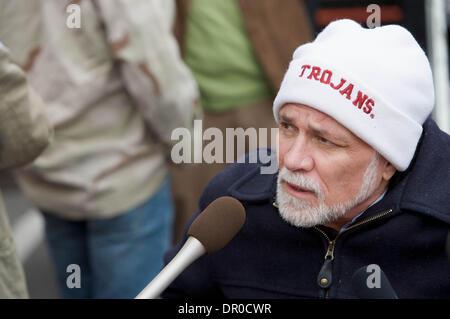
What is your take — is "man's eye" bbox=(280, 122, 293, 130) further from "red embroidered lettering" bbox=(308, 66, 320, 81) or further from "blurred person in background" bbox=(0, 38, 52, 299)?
"blurred person in background" bbox=(0, 38, 52, 299)

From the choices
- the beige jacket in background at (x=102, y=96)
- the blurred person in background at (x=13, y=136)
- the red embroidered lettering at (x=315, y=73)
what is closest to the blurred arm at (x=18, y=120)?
the blurred person in background at (x=13, y=136)

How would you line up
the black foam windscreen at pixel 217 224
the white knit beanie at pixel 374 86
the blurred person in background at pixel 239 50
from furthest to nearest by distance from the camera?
1. the blurred person in background at pixel 239 50
2. the white knit beanie at pixel 374 86
3. the black foam windscreen at pixel 217 224

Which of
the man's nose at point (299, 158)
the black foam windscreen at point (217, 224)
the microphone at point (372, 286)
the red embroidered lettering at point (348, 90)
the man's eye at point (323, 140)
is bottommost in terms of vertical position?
the microphone at point (372, 286)

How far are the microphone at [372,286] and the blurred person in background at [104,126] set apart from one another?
1.61 meters

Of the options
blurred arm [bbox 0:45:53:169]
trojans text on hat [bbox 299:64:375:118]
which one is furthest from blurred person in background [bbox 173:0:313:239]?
trojans text on hat [bbox 299:64:375:118]

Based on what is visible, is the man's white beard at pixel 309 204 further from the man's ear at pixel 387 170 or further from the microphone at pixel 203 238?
the microphone at pixel 203 238

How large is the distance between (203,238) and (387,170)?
64 centimetres

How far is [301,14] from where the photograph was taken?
12.0 ft

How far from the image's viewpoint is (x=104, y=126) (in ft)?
9.70

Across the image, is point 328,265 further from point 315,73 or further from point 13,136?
point 13,136

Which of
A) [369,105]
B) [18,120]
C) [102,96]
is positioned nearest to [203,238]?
[369,105]

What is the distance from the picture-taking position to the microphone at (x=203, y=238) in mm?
1520
